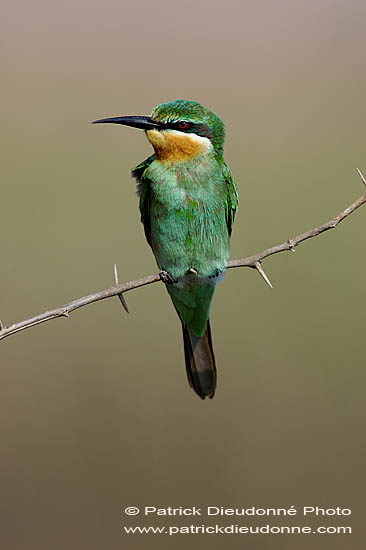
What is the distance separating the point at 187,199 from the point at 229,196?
0.30 meters

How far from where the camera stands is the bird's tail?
3338 millimetres

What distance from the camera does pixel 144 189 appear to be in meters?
3.13

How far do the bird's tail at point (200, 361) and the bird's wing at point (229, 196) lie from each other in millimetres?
495

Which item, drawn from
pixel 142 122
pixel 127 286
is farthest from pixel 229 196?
pixel 127 286

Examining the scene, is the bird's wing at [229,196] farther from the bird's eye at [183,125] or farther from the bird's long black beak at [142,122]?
the bird's long black beak at [142,122]

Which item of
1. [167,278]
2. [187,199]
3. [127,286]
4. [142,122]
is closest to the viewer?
[127,286]

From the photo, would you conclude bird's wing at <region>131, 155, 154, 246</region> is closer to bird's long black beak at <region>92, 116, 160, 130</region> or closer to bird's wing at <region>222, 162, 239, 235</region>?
bird's long black beak at <region>92, 116, 160, 130</region>

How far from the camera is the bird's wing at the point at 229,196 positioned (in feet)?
10.3

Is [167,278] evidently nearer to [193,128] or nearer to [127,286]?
[193,128]

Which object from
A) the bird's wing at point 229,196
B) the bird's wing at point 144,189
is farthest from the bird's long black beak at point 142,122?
the bird's wing at point 229,196

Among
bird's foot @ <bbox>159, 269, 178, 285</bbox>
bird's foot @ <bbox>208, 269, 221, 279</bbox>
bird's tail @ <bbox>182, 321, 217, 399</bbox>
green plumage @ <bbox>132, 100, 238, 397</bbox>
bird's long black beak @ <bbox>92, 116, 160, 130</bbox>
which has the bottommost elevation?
bird's tail @ <bbox>182, 321, 217, 399</bbox>

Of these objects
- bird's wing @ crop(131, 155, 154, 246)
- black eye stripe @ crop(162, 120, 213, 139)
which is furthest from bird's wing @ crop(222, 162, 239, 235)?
bird's wing @ crop(131, 155, 154, 246)

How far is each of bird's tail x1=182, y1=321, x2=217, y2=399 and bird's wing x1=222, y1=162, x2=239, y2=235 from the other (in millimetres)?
495

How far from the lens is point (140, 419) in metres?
3.79
